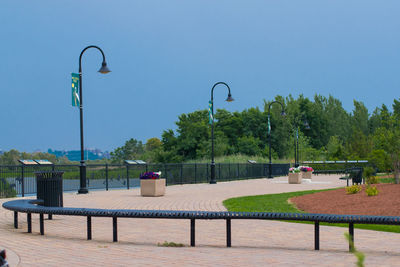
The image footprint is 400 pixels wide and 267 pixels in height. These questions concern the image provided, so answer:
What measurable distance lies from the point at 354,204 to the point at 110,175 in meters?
14.6

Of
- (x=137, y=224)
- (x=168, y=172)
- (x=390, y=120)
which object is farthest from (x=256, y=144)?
(x=137, y=224)

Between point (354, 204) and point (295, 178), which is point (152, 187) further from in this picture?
point (295, 178)

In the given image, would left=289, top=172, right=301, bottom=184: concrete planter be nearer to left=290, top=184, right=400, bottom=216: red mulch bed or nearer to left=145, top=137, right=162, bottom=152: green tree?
left=290, top=184, right=400, bottom=216: red mulch bed

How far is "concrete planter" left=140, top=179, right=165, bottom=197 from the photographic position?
19.7 meters

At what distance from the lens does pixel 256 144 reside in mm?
82500

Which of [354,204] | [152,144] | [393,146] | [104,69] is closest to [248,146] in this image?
[104,69]

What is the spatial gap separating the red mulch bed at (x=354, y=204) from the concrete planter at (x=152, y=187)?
5.54 m

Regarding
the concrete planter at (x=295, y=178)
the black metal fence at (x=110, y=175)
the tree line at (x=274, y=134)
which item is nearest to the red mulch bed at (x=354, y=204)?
the black metal fence at (x=110, y=175)

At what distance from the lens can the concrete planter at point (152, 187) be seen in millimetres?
19703

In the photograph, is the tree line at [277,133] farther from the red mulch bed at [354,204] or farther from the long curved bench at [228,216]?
the long curved bench at [228,216]

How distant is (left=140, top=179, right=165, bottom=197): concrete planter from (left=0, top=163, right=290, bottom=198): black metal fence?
4.61 m

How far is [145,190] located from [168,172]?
1024 cm

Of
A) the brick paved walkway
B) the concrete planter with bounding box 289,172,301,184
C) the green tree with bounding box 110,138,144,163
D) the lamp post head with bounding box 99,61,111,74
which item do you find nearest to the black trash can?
the brick paved walkway

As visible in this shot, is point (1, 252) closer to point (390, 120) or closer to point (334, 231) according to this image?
point (334, 231)
